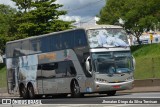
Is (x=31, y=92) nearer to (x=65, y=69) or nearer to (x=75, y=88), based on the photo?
(x=65, y=69)

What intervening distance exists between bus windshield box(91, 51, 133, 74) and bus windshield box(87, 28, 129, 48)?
53 centimetres

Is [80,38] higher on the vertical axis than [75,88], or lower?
higher

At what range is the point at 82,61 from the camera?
25.1 m

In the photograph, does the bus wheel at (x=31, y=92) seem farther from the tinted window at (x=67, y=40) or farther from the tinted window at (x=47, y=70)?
the tinted window at (x=67, y=40)

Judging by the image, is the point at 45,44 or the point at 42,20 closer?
the point at 45,44

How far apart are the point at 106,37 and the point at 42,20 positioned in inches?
1488

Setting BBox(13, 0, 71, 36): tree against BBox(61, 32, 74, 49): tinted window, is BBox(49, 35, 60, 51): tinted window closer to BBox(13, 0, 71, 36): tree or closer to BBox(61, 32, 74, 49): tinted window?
BBox(61, 32, 74, 49): tinted window

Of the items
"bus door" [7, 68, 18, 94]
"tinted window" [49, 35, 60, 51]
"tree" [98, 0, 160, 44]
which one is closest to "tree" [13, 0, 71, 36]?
"tree" [98, 0, 160, 44]

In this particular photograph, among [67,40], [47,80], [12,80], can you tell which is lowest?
[12,80]

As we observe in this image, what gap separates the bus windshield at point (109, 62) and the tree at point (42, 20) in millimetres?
35095

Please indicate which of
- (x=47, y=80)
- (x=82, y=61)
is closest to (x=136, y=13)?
(x=47, y=80)

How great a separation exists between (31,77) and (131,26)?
3797 cm

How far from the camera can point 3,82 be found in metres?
51.3

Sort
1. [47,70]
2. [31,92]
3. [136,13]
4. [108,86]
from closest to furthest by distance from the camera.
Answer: [108,86] → [47,70] → [31,92] → [136,13]
